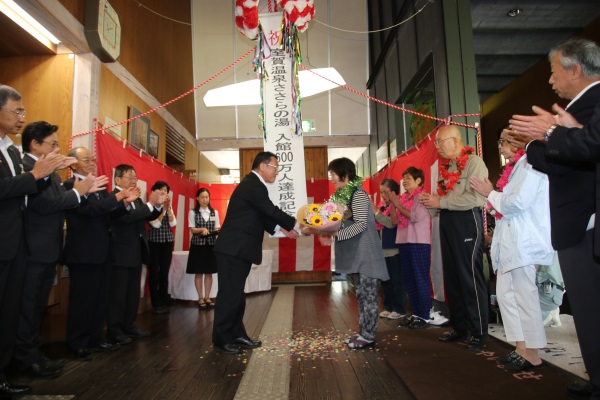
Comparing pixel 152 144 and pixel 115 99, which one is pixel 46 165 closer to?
pixel 115 99

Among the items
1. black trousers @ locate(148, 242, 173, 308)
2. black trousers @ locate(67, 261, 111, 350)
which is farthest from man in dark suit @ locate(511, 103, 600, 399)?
black trousers @ locate(148, 242, 173, 308)

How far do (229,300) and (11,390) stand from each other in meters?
1.35

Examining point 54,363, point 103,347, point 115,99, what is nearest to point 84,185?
point 54,363

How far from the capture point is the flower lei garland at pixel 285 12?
12.0 ft

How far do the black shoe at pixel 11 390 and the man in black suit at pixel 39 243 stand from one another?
263mm

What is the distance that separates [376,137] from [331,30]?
280 cm

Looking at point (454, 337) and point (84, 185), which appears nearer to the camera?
point (84, 185)

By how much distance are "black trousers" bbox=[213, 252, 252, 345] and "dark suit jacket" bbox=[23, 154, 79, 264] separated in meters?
1.08

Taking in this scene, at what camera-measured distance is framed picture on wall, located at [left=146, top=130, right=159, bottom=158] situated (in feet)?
18.0

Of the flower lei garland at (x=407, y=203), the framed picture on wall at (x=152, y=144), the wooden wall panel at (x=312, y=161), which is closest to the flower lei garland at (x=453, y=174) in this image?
the flower lei garland at (x=407, y=203)

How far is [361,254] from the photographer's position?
287cm

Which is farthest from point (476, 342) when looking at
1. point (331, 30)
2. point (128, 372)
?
point (331, 30)

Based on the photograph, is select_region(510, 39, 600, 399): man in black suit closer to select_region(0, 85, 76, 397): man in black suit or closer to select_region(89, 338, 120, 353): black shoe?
select_region(0, 85, 76, 397): man in black suit

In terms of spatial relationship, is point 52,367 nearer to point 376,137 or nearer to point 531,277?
point 531,277
